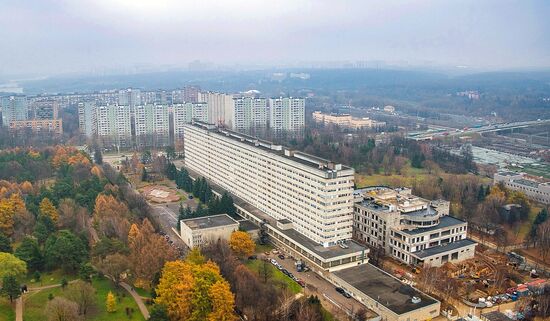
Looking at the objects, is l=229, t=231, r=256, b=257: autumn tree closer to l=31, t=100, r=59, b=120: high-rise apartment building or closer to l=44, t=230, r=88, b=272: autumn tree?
l=44, t=230, r=88, b=272: autumn tree

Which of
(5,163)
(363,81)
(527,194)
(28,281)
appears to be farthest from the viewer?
(363,81)

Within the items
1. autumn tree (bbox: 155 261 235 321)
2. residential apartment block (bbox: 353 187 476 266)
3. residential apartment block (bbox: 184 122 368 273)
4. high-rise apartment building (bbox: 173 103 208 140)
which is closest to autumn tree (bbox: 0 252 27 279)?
autumn tree (bbox: 155 261 235 321)

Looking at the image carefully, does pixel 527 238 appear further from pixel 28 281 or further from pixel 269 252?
pixel 28 281

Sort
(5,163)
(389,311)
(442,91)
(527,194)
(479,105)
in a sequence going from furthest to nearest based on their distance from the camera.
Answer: (442,91) → (479,105) → (5,163) → (527,194) → (389,311)

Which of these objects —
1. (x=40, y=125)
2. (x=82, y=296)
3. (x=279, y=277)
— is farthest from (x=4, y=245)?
(x=40, y=125)

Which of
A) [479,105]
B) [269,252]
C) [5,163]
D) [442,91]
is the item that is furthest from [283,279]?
[442,91]

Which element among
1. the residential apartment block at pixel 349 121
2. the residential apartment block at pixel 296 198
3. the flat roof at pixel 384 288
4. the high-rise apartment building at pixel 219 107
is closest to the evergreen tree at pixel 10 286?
the residential apartment block at pixel 296 198

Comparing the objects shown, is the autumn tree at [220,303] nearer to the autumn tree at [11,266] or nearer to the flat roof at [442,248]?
the autumn tree at [11,266]
